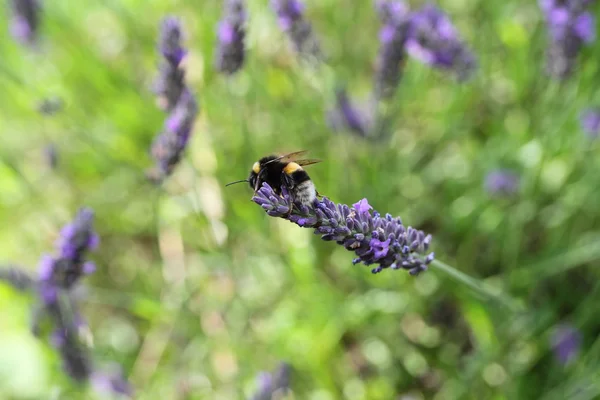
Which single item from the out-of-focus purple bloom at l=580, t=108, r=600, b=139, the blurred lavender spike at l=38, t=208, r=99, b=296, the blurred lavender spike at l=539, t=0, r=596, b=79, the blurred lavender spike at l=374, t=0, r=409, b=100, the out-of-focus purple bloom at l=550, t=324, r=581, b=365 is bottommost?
the out-of-focus purple bloom at l=550, t=324, r=581, b=365

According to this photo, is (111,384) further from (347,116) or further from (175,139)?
(347,116)

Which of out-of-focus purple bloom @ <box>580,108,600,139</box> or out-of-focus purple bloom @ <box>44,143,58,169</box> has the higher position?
out-of-focus purple bloom @ <box>44,143,58,169</box>

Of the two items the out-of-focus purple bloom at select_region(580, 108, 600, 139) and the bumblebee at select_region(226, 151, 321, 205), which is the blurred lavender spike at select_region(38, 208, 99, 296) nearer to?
the bumblebee at select_region(226, 151, 321, 205)

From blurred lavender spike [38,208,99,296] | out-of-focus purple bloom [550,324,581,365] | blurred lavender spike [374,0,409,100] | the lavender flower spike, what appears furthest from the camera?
out-of-focus purple bloom [550,324,581,365]

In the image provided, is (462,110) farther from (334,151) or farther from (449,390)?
(449,390)

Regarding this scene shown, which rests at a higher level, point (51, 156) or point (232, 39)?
point (51, 156)

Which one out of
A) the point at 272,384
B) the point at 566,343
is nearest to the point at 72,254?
the point at 272,384

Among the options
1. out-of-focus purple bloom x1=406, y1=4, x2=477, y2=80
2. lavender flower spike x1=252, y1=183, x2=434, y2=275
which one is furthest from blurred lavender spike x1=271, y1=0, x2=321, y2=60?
lavender flower spike x1=252, y1=183, x2=434, y2=275
